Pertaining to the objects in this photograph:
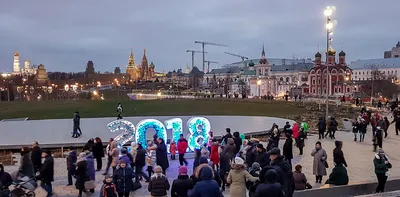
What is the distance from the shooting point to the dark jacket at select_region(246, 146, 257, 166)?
13.3 m

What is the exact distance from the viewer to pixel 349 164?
17.8 metres

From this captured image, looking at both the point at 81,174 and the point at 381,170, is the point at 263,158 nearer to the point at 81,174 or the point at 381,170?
Answer: the point at 381,170

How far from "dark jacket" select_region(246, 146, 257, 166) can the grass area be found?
30.2 metres

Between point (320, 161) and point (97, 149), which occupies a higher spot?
point (97, 149)

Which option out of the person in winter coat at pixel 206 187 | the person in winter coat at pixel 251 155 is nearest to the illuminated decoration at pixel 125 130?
the person in winter coat at pixel 251 155

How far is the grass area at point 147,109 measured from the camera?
4362 cm

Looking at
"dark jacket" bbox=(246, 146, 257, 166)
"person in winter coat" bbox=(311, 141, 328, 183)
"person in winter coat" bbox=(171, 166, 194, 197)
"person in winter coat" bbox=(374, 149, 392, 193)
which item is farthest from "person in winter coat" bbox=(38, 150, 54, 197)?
"person in winter coat" bbox=(374, 149, 392, 193)

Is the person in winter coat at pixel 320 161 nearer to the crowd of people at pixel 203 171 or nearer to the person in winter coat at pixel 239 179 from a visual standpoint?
the crowd of people at pixel 203 171

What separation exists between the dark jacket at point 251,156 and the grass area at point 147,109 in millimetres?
30158

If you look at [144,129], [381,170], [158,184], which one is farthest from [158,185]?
[144,129]

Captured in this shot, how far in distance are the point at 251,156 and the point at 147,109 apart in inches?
1418

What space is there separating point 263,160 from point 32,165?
304 inches

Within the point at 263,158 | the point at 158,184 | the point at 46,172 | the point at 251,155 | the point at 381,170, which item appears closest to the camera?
the point at 158,184

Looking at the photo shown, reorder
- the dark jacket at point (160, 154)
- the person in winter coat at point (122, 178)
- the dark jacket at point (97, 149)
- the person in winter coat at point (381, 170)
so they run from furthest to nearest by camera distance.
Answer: the dark jacket at point (97, 149) → the dark jacket at point (160, 154) → the person in winter coat at point (381, 170) → the person in winter coat at point (122, 178)
